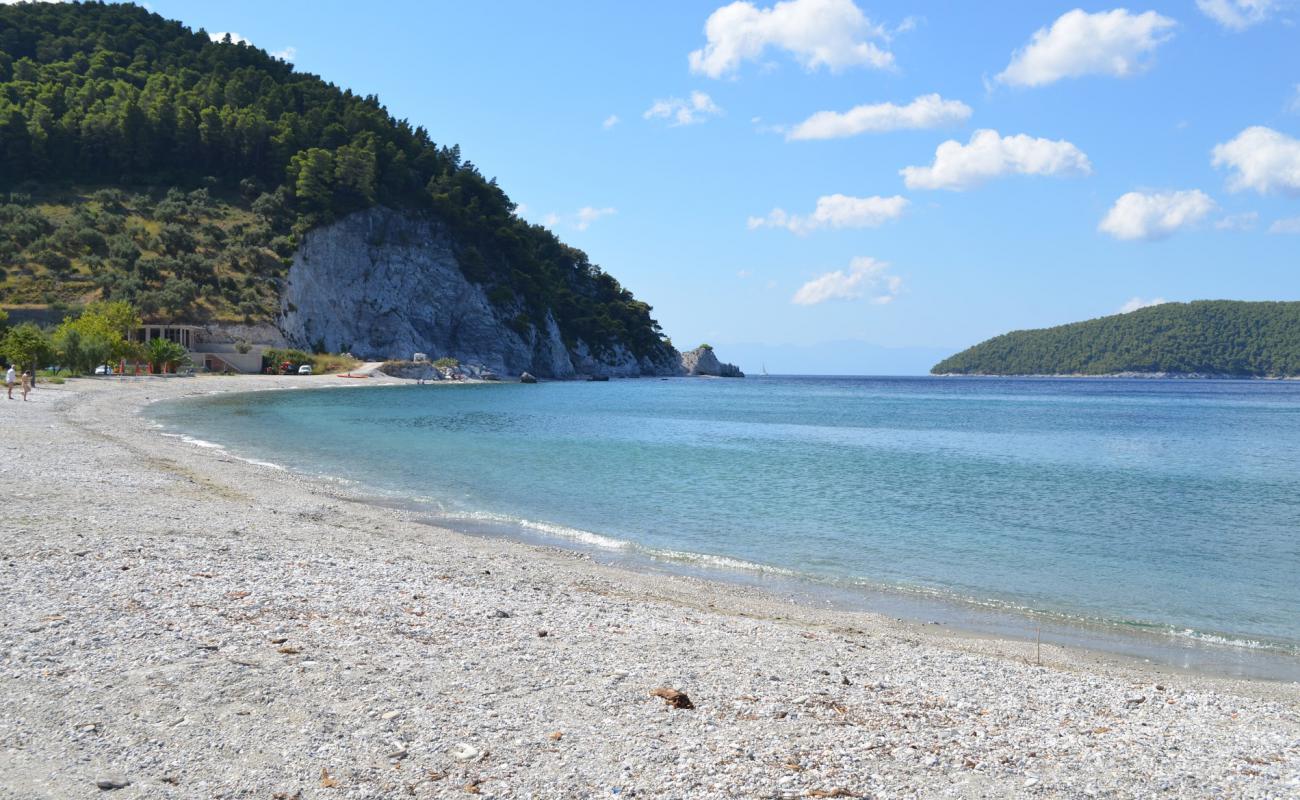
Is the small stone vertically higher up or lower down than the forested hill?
lower down

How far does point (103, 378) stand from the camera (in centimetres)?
6594

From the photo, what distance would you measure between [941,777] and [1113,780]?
1274mm

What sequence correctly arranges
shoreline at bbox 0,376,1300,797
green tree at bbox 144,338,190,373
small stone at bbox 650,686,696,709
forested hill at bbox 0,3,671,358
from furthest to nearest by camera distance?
forested hill at bbox 0,3,671,358 → green tree at bbox 144,338,190,373 → small stone at bbox 650,686,696,709 → shoreline at bbox 0,376,1300,797

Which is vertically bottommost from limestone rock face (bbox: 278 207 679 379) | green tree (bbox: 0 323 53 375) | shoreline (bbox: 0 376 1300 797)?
shoreline (bbox: 0 376 1300 797)

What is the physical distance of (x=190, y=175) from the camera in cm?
11681

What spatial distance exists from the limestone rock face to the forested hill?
245 cm

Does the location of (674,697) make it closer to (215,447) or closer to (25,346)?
(215,447)

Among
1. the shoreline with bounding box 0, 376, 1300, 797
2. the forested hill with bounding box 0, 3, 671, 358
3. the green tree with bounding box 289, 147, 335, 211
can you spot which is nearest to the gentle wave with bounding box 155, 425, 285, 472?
the shoreline with bounding box 0, 376, 1300, 797

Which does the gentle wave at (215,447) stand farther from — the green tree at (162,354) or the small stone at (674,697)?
the green tree at (162,354)

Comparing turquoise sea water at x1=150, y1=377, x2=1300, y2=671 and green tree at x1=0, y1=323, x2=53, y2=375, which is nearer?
turquoise sea water at x1=150, y1=377, x2=1300, y2=671

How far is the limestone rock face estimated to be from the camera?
4050 inches

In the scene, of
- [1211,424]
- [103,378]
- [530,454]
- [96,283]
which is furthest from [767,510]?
[96,283]

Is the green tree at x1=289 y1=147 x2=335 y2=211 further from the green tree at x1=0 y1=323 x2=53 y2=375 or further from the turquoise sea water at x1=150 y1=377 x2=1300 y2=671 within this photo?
the turquoise sea water at x1=150 y1=377 x2=1300 y2=671

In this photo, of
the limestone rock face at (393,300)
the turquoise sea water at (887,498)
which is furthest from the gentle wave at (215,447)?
the limestone rock face at (393,300)
